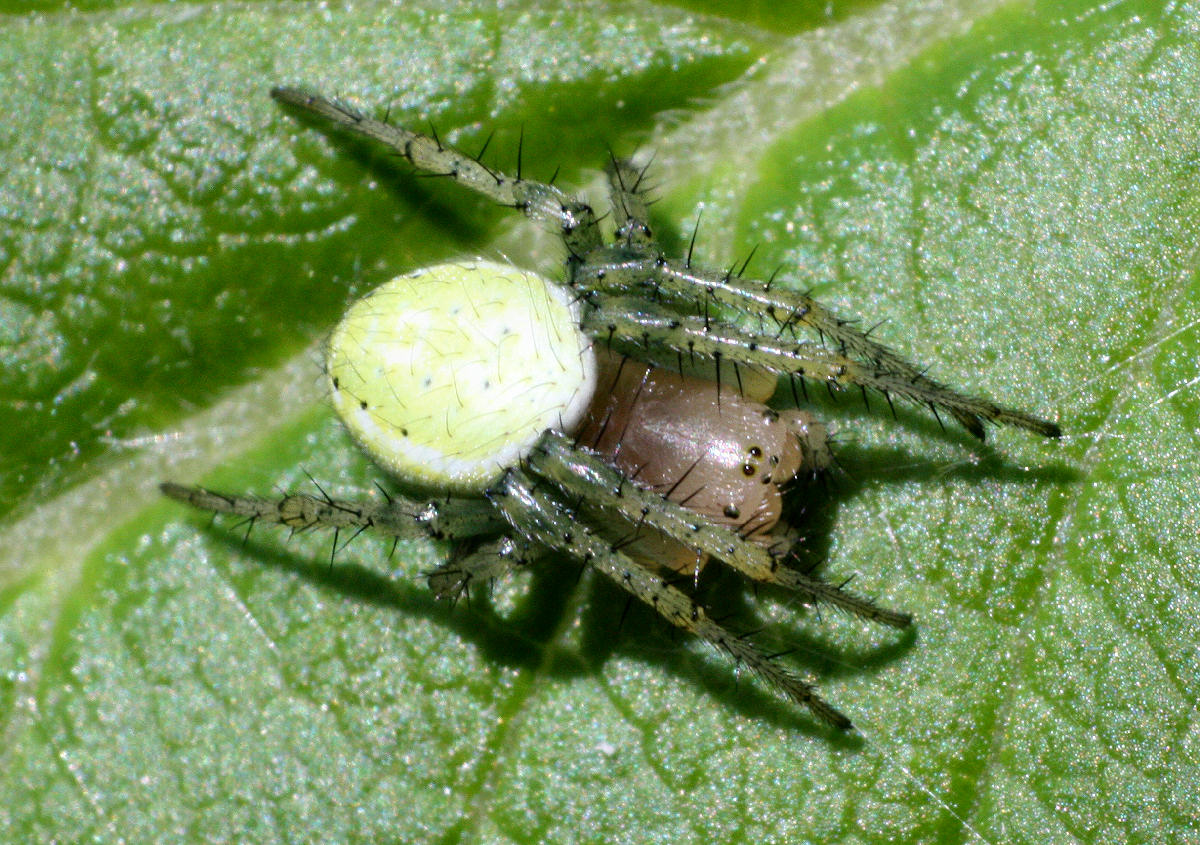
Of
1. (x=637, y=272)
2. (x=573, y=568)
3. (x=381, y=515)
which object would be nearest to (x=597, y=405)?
(x=637, y=272)

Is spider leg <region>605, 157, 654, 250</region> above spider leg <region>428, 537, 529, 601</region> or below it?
above

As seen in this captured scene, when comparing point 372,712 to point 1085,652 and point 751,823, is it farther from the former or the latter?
point 1085,652

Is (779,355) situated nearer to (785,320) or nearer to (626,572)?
(785,320)

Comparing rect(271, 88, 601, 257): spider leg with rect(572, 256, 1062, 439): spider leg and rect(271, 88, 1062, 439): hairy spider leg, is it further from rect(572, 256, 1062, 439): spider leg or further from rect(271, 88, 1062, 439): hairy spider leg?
rect(572, 256, 1062, 439): spider leg

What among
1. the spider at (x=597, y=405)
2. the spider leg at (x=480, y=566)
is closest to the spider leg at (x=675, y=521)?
the spider at (x=597, y=405)

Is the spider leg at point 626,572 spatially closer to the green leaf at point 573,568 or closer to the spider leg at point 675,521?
the spider leg at point 675,521

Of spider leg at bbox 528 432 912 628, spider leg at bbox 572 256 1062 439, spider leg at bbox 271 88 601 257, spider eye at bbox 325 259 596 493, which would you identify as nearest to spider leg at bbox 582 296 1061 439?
spider leg at bbox 572 256 1062 439

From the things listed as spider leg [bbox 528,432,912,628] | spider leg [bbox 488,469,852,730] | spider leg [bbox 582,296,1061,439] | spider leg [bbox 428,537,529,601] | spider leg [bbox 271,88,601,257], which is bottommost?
spider leg [bbox 428,537,529,601]
